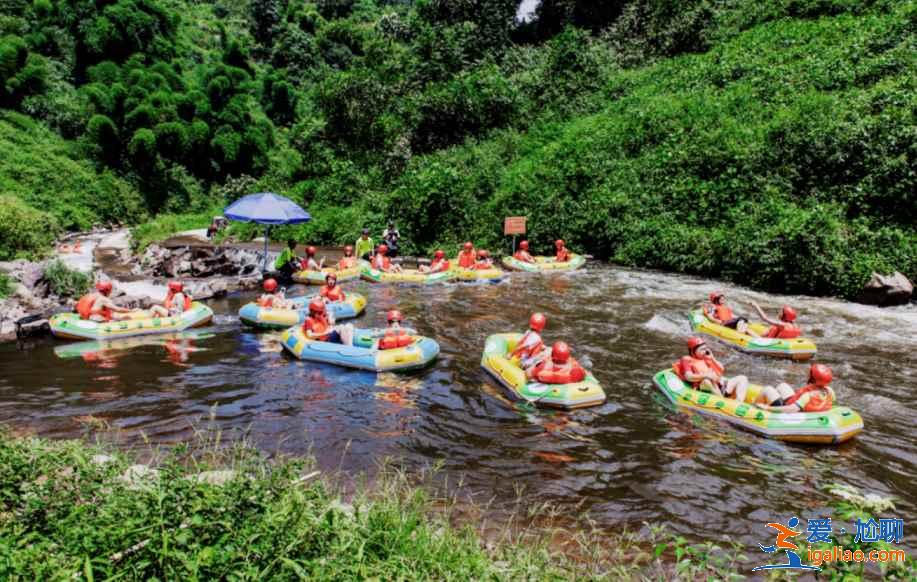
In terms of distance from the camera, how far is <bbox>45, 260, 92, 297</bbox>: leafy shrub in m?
13.8

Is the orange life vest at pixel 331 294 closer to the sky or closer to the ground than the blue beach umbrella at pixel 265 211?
closer to the ground

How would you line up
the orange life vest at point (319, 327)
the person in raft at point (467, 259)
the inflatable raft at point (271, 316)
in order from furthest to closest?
the person in raft at point (467, 259), the inflatable raft at point (271, 316), the orange life vest at point (319, 327)

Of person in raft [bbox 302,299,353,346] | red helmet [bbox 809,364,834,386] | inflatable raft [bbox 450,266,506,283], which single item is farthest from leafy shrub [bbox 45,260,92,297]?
red helmet [bbox 809,364,834,386]

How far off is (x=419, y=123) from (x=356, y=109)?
11.7 ft

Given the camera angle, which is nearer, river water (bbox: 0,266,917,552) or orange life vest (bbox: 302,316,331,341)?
river water (bbox: 0,266,917,552)

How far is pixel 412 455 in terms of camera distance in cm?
711

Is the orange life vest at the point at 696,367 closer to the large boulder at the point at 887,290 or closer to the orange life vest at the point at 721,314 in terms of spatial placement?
the orange life vest at the point at 721,314

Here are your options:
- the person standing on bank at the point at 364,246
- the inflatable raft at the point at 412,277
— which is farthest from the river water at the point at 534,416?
the person standing on bank at the point at 364,246

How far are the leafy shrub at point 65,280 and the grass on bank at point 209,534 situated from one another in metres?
11.0

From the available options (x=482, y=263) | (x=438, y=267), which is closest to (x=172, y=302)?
(x=438, y=267)

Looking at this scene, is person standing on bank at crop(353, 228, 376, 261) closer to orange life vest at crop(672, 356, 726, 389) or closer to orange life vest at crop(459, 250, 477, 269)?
orange life vest at crop(459, 250, 477, 269)

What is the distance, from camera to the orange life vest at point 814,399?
24.4 ft

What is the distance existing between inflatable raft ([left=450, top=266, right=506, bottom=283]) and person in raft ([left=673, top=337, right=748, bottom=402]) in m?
8.46

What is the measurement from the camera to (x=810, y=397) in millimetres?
7480
